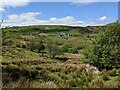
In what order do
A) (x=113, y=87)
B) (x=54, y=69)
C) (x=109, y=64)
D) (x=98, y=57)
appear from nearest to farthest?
1. (x=113, y=87)
2. (x=54, y=69)
3. (x=109, y=64)
4. (x=98, y=57)

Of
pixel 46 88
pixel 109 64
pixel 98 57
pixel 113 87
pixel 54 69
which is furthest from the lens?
pixel 98 57

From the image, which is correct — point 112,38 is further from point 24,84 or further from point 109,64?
point 24,84

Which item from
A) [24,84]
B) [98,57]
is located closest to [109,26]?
[98,57]

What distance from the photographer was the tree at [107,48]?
22547mm

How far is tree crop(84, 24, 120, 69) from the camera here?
22.5 metres

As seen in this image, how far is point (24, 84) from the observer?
26.2 feet

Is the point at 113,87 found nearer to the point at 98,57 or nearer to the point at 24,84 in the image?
the point at 24,84

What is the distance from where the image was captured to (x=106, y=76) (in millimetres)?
13734

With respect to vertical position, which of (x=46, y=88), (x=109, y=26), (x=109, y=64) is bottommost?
(x=109, y=64)

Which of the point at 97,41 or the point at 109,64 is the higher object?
the point at 97,41

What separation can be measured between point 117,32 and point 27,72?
11.2 meters

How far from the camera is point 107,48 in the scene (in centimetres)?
2278

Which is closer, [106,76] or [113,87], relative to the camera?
[113,87]

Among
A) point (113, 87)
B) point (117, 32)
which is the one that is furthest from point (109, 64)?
point (113, 87)
